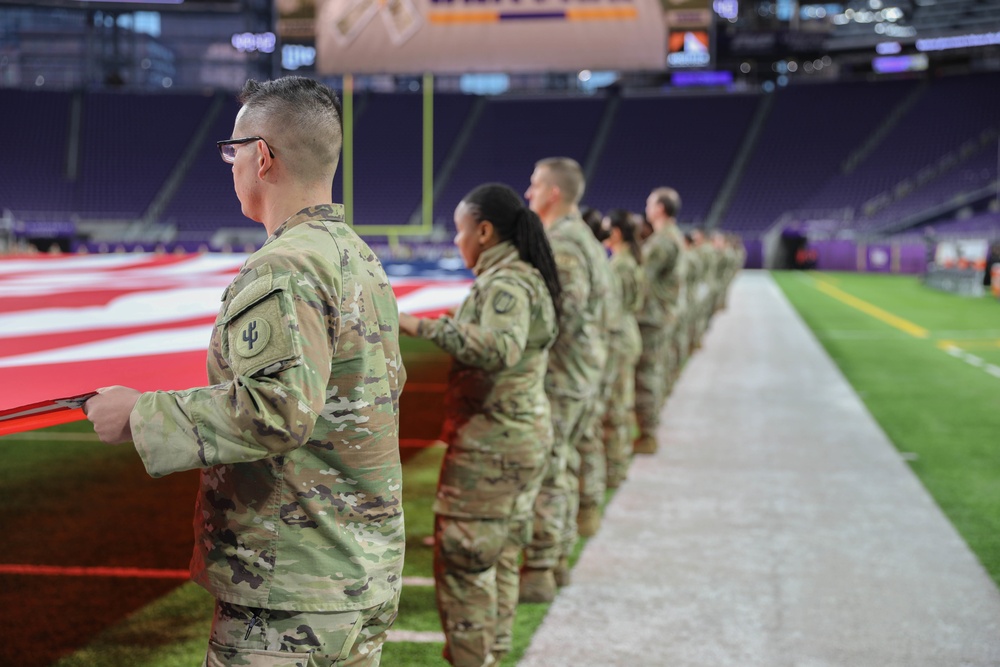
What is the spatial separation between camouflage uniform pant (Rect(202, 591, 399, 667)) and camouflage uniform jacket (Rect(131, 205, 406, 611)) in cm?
3

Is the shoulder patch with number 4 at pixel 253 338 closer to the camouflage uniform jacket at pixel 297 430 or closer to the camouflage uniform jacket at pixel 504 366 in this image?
the camouflage uniform jacket at pixel 297 430

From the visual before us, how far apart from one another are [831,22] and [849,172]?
702 centimetres

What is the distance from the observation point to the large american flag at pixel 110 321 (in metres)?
2.33

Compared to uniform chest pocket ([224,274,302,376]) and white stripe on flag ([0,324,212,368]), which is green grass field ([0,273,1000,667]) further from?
uniform chest pocket ([224,274,302,376])

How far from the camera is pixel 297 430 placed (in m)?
1.45

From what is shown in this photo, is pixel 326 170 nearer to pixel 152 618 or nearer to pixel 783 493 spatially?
pixel 152 618

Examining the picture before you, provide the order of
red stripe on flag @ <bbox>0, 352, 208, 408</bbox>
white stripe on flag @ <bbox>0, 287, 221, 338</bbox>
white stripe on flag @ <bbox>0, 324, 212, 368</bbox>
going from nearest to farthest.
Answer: red stripe on flag @ <bbox>0, 352, 208, 408</bbox> < white stripe on flag @ <bbox>0, 324, 212, 368</bbox> < white stripe on flag @ <bbox>0, 287, 221, 338</bbox>

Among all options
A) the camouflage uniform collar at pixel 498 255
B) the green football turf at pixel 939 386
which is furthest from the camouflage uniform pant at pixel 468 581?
the green football turf at pixel 939 386

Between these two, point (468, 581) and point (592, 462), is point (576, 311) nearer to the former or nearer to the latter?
point (592, 462)

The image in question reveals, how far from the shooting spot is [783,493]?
5.49 m

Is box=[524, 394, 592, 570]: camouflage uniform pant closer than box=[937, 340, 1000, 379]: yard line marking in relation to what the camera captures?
Yes

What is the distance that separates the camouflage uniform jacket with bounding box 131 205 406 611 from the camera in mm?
1427

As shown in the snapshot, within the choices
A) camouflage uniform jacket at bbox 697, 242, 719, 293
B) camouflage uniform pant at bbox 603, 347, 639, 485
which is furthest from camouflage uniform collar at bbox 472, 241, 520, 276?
camouflage uniform jacket at bbox 697, 242, 719, 293

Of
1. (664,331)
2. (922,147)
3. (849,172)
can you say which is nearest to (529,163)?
(849,172)
